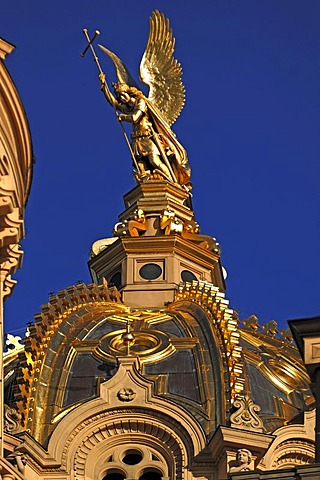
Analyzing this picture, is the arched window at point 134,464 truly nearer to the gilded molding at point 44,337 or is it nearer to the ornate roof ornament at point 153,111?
the gilded molding at point 44,337

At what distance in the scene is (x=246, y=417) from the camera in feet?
209

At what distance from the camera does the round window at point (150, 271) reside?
2908 inches

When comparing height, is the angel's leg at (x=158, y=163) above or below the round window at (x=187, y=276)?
above

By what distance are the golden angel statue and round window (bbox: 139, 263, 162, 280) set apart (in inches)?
149

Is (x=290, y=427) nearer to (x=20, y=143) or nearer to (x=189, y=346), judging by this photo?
(x=189, y=346)

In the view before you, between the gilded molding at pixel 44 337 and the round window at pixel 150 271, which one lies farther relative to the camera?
the round window at pixel 150 271

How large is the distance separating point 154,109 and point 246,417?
1623cm

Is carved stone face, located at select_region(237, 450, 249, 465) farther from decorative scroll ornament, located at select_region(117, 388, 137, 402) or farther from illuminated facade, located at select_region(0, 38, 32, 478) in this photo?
illuminated facade, located at select_region(0, 38, 32, 478)

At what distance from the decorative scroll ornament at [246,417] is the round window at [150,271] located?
9.88m

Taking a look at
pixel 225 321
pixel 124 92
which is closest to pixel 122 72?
pixel 124 92

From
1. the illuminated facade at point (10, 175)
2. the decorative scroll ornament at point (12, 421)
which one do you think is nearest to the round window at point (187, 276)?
the decorative scroll ornament at point (12, 421)

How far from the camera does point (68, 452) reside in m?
63.5

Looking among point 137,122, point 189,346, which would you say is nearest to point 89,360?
point 189,346

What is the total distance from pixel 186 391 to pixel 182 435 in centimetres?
163
